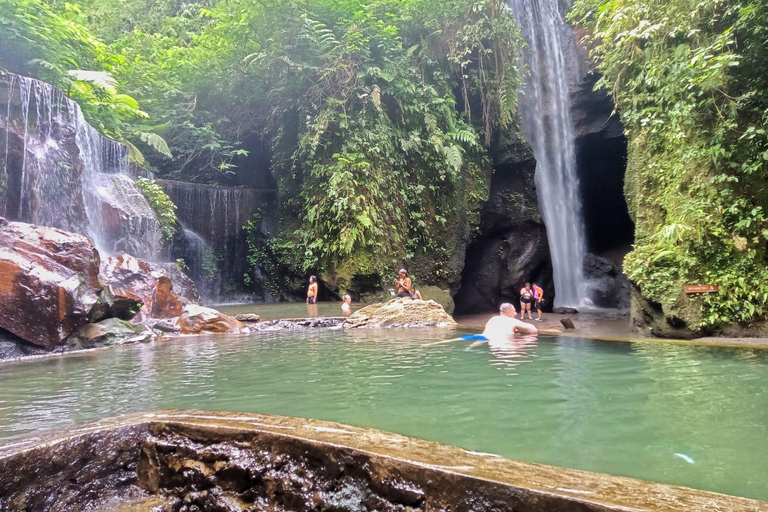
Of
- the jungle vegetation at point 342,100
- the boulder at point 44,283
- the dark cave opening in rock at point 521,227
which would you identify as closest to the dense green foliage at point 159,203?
the jungle vegetation at point 342,100

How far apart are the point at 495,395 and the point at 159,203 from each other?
13.6 m

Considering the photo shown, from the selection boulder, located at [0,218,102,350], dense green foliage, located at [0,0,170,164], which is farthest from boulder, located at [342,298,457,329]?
dense green foliage, located at [0,0,170,164]

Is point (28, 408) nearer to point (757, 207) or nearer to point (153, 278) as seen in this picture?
point (153, 278)

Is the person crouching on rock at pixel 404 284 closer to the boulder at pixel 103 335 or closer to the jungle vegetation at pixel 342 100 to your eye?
the jungle vegetation at pixel 342 100

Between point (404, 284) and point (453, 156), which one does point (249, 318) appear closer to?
point (404, 284)

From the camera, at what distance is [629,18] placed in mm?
9758

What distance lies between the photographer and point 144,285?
11.2 metres

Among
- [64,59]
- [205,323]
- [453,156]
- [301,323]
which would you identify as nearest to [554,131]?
[453,156]

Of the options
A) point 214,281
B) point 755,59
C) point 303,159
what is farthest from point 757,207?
point 214,281

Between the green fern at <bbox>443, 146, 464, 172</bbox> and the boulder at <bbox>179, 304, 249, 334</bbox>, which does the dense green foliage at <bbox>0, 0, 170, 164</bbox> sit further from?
the green fern at <bbox>443, 146, 464, 172</bbox>

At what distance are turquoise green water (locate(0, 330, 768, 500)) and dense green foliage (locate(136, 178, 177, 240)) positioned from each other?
26.7ft

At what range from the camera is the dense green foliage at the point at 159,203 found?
14.5 metres

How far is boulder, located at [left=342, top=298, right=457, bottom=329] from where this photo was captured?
1044 centimetres

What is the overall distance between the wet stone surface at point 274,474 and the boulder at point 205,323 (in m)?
7.06
